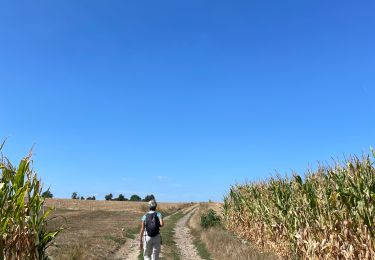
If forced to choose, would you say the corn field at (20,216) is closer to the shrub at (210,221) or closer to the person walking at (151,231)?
the person walking at (151,231)

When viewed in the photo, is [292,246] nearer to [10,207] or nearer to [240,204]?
[10,207]

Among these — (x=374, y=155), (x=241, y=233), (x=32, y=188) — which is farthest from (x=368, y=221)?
(x=241, y=233)

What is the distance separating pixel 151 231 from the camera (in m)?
11.9

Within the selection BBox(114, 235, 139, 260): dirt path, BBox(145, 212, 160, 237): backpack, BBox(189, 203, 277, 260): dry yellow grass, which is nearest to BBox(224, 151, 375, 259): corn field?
BBox(189, 203, 277, 260): dry yellow grass

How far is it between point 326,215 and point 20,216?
8273mm

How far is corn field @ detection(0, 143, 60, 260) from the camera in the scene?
7740 mm

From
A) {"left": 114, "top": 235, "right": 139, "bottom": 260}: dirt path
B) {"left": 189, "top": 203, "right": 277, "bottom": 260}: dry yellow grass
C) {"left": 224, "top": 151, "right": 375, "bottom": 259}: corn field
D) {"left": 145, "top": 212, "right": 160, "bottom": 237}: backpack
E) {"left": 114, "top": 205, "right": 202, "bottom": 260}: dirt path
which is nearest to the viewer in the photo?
{"left": 224, "top": 151, "right": 375, "bottom": 259}: corn field

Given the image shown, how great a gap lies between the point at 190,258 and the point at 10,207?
37.7 ft

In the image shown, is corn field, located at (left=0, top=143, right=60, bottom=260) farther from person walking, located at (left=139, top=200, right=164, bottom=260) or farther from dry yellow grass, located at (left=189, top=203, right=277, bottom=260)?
dry yellow grass, located at (left=189, top=203, right=277, bottom=260)

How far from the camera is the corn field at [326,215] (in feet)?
34.0

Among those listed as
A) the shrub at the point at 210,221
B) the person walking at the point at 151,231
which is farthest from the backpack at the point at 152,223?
the shrub at the point at 210,221

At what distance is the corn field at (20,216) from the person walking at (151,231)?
3619 mm

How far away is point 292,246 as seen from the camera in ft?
47.3

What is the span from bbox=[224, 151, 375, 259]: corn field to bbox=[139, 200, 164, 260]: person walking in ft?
14.2
